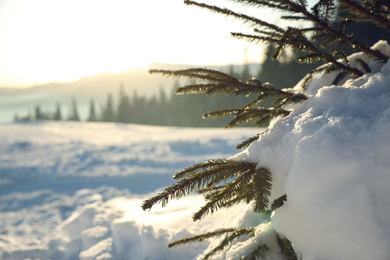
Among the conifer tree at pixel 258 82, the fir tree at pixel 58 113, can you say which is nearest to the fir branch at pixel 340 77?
the conifer tree at pixel 258 82

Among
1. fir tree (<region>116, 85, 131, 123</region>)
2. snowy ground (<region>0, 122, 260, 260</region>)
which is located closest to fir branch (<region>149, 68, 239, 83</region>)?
snowy ground (<region>0, 122, 260, 260</region>)

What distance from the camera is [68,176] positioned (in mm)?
8836

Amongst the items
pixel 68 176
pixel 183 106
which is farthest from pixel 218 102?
pixel 68 176

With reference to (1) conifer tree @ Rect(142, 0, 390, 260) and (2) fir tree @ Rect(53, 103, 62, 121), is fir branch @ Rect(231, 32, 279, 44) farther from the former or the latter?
(2) fir tree @ Rect(53, 103, 62, 121)

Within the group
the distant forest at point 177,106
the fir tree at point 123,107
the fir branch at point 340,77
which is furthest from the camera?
the fir tree at point 123,107

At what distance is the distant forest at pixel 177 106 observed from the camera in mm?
24816

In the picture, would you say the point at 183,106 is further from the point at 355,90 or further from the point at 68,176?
the point at 355,90

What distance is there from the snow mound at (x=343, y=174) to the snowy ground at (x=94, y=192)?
4.90 ft

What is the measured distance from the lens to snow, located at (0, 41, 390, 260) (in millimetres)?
1144

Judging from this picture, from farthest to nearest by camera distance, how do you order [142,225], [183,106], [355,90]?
[183,106] → [142,225] → [355,90]

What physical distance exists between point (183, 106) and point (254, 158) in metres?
43.9

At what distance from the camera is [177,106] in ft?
154

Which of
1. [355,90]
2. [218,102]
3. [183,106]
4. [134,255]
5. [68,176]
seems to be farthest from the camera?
[183,106]

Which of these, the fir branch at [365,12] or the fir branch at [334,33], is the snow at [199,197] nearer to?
the fir branch at [334,33]
